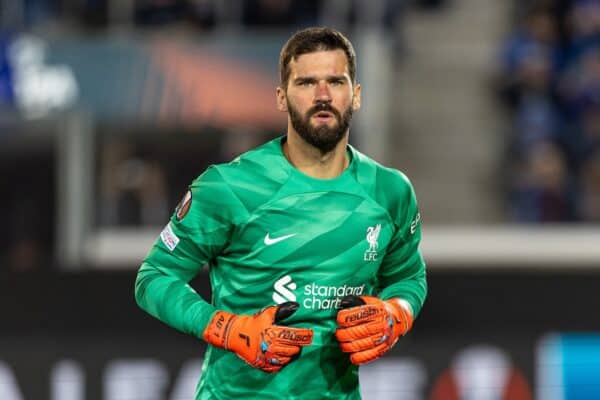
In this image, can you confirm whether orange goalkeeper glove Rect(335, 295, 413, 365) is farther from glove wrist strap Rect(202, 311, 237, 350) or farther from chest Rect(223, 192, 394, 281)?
glove wrist strap Rect(202, 311, 237, 350)

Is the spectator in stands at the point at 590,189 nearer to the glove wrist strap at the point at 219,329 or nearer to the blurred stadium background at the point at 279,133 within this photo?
the blurred stadium background at the point at 279,133

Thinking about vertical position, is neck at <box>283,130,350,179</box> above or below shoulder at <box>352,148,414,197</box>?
above


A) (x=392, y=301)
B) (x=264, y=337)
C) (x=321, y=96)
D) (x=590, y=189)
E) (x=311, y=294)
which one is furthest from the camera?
(x=590, y=189)

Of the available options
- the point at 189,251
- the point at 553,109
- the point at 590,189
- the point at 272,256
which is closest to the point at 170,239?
the point at 189,251

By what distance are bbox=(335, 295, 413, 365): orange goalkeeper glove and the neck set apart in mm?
401

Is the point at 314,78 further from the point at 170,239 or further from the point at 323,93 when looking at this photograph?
the point at 170,239

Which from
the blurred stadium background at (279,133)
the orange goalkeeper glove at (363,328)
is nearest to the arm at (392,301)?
the orange goalkeeper glove at (363,328)

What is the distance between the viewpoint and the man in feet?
12.7

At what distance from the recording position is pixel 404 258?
4.21 meters

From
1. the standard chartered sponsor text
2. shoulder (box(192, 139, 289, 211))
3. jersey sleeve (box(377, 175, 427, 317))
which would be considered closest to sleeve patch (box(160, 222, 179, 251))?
shoulder (box(192, 139, 289, 211))

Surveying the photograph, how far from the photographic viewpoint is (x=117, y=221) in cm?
990

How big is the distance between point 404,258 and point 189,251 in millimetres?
704

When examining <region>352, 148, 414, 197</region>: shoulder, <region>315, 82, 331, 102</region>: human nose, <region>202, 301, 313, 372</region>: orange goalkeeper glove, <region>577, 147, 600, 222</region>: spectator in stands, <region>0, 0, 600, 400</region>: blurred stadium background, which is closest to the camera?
<region>202, 301, 313, 372</region>: orange goalkeeper glove

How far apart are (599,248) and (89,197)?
3784 millimetres
